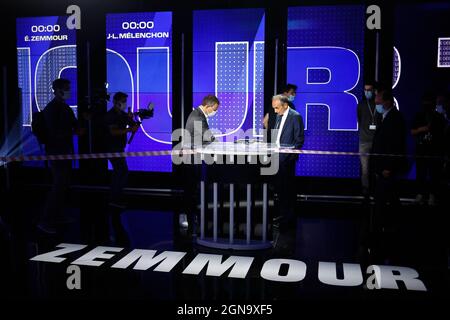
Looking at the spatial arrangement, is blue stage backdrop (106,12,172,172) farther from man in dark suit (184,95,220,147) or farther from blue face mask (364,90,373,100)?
blue face mask (364,90,373,100)

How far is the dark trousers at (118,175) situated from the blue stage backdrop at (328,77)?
2709 mm

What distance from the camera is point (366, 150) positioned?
6777mm

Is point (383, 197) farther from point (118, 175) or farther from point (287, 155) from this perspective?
point (118, 175)

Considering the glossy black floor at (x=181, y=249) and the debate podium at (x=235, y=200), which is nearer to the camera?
the glossy black floor at (x=181, y=249)

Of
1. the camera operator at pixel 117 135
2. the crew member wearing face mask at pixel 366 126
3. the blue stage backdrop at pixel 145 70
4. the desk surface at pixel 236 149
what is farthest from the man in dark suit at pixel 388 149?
the blue stage backdrop at pixel 145 70

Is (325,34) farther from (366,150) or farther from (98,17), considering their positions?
(98,17)

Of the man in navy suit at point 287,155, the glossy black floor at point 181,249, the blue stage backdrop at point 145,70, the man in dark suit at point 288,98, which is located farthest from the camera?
the blue stage backdrop at point 145,70

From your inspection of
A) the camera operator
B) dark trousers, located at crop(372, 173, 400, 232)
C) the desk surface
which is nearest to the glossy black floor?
dark trousers, located at crop(372, 173, 400, 232)

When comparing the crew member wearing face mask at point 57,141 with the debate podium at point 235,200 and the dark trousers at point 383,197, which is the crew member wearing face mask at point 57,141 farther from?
the dark trousers at point 383,197

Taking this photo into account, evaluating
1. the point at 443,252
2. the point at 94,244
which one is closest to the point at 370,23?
the point at 443,252

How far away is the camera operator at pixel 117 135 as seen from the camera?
20.4 feet

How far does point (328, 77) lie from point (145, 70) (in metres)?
2.94

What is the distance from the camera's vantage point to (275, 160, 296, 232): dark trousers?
5586 mm

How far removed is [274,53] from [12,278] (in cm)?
499
